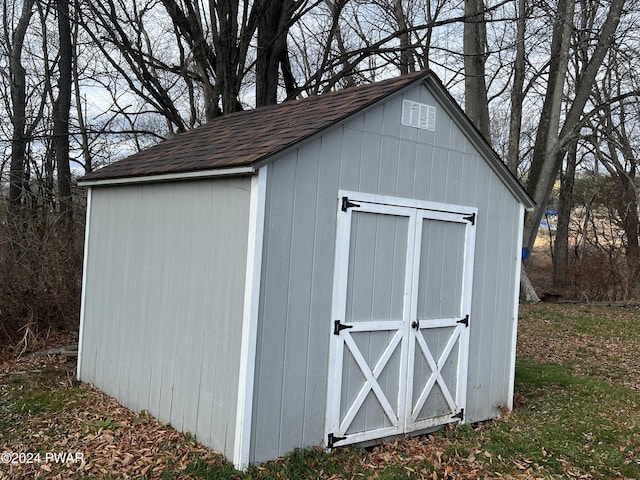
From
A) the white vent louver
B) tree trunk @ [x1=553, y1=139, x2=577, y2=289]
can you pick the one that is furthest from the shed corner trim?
tree trunk @ [x1=553, y1=139, x2=577, y2=289]

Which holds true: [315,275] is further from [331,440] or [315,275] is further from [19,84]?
[19,84]

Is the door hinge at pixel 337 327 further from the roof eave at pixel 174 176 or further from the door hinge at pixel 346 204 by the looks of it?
the roof eave at pixel 174 176

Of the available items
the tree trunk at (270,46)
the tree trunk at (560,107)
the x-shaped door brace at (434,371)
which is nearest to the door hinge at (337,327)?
the x-shaped door brace at (434,371)

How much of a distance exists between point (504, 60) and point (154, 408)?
643 inches

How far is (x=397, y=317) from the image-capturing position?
5.60 m

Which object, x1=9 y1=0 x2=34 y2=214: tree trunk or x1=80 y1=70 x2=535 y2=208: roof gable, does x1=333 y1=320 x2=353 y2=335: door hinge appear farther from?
x1=9 y1=0 x2=34 y2=214: tree trunk

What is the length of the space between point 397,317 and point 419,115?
6.22 ft

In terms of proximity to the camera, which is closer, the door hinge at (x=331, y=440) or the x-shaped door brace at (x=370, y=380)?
the door hinge at (x=331, y=440)

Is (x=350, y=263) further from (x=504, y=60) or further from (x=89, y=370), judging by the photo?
(x=504, y=60)

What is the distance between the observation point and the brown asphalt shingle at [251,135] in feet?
16.2

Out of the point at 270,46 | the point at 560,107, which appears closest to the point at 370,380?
the point at 270,46

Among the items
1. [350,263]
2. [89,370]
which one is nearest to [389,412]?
[350,263]

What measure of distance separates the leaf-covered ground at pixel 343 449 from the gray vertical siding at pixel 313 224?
39 centimetres

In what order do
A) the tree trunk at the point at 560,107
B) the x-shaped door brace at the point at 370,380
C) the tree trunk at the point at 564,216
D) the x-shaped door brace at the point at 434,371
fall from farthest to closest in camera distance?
the tree trunk at the point at 564,216 < the tree trunk at the point at 560,107 < the x-shaped door brace at the point at 434,371 < the x-shaped door brace at the point at 370,380
